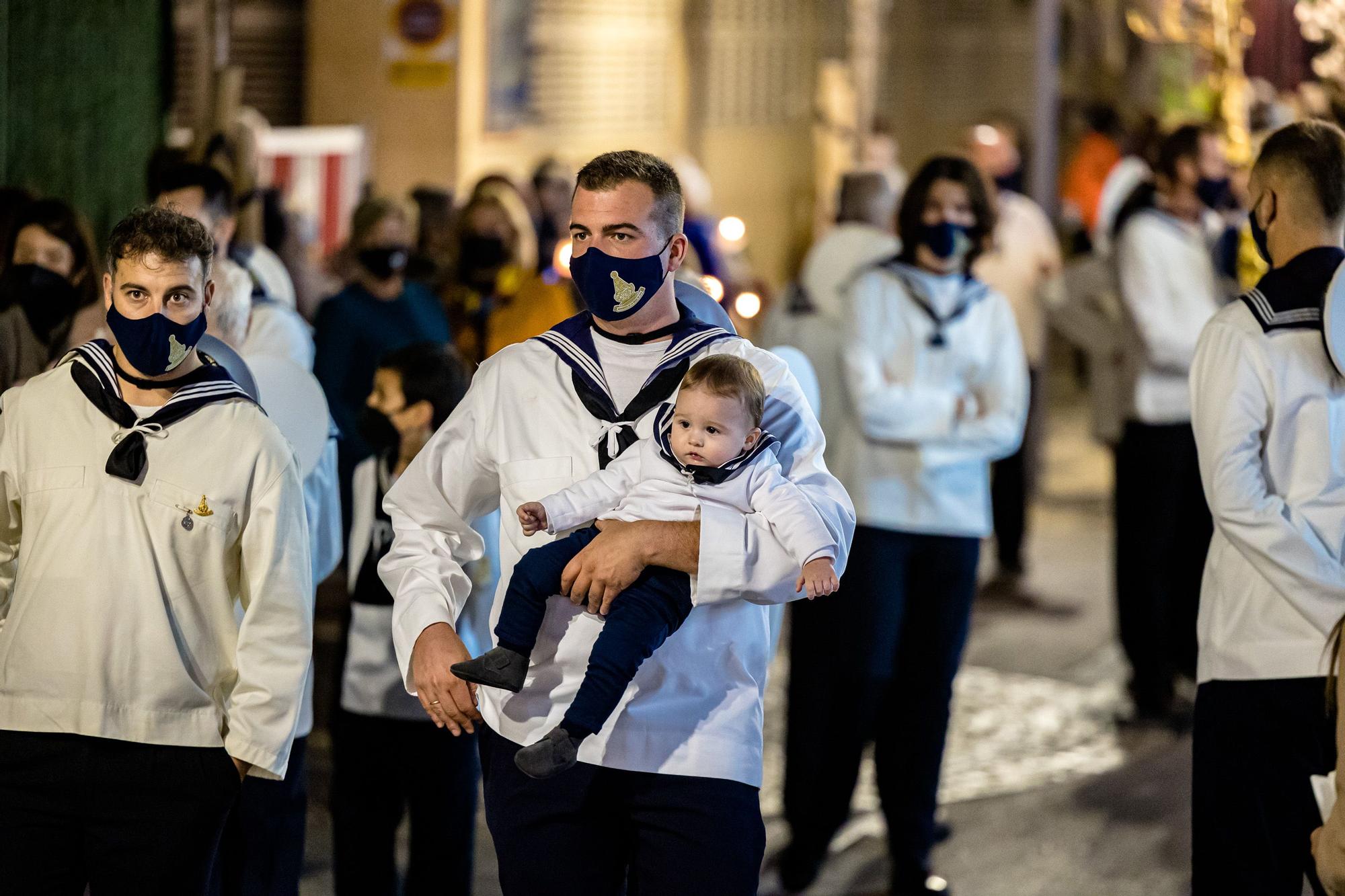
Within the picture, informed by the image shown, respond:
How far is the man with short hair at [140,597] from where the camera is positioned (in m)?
3.38

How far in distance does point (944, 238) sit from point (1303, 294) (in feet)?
5.15

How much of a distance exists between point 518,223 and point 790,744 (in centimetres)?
259

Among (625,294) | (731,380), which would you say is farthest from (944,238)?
(731,380)

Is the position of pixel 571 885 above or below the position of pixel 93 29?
below

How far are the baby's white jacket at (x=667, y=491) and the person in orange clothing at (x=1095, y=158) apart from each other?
433 inches

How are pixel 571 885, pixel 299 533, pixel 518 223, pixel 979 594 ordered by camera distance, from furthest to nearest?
1. pixel 979 594
2. pixel 518 223
3. pixel 299 533
4. pixel 571 885

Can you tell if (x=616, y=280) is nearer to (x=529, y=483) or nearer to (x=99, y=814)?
(x=529, y=483)

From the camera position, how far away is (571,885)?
10.8 ft

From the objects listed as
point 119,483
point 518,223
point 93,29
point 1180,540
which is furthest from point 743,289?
point 119,483

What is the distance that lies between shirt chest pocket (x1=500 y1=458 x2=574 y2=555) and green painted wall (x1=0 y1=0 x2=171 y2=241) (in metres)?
3.59

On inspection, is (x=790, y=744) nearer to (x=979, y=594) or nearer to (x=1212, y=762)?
(x=1212, y=762)

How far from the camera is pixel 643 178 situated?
339 cm

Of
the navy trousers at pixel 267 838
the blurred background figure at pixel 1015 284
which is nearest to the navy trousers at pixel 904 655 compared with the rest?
the navy trousers at pixel 267 838

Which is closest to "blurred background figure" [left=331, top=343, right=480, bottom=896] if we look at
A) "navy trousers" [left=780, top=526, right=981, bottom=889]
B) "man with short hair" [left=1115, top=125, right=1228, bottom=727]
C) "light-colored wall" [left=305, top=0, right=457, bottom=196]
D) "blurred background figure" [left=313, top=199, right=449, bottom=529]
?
"blurred background figure" [left=313, top=199, right=449, bottom=529]
